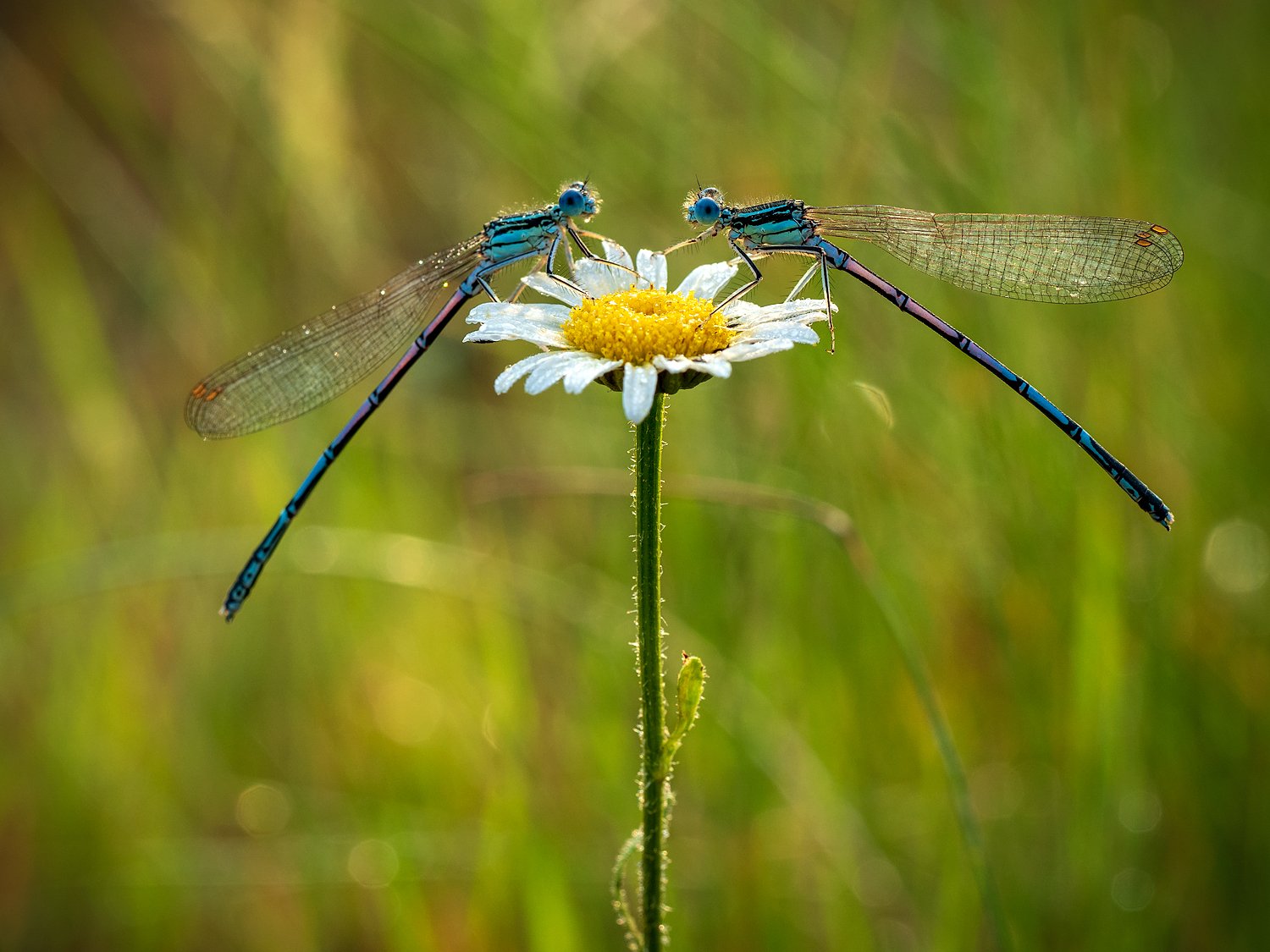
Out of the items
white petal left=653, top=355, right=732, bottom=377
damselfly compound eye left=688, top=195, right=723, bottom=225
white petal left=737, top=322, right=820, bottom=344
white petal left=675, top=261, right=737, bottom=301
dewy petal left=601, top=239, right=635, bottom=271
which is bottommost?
white petal left=653, top=355, right=732, bottom=377

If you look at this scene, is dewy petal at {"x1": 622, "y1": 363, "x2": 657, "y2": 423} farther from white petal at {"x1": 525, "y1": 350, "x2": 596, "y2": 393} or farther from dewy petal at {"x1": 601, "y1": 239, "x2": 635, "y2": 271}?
dewy petal at {"x1": 601, "y1": 239, "x2": 635, "y2": 271}

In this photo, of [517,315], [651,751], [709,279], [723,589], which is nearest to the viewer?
[651,751]

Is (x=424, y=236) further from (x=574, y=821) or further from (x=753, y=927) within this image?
(x=753, y=927)

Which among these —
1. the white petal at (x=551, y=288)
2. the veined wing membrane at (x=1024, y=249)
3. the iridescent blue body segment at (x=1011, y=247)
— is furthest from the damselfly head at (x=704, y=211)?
the white petal at (x=551, y=288)

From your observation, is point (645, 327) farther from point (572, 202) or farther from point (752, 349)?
point (572, 202)

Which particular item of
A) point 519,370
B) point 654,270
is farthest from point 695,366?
point 654,270

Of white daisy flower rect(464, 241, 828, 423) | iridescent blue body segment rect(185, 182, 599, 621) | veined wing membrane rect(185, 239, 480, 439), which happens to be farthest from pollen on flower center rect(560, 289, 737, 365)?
veined wing membrane rect(185, 239, 480, 439)

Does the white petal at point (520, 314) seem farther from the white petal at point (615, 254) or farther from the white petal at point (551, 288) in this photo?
the white petal at point (615, 254)
